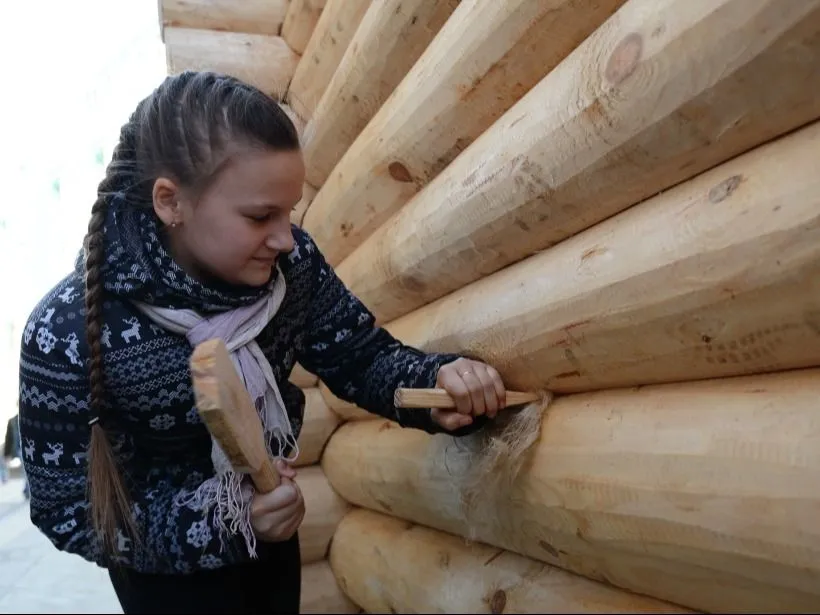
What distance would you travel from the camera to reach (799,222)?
862 millimetres

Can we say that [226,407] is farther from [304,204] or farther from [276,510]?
[304,204]

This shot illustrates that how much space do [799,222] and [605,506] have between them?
526 millimetres

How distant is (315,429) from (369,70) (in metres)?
1.11

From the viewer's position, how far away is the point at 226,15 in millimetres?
2883

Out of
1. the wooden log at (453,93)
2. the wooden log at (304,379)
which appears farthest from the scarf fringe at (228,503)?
the wooden log at (304,379)

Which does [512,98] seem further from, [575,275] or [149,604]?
[149,604]

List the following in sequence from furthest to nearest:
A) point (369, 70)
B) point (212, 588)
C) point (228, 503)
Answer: point (369, 70)
point (212, 588)
point (228, 503)

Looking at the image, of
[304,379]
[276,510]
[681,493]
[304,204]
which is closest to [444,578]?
[276,510]

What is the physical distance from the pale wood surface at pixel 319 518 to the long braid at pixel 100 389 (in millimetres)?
1155

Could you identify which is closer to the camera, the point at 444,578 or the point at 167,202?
the point at 167,202

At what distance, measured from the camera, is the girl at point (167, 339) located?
Answer: 46.3 inches

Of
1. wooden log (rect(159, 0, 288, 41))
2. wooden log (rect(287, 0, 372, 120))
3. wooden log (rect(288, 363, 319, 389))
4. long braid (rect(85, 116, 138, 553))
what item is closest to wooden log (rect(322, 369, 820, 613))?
long braid (rect(85, 116, 138, 553))

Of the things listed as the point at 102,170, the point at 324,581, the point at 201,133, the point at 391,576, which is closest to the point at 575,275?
the point at 201,133

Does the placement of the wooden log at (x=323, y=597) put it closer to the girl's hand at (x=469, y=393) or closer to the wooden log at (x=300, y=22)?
the girl's hand at (x=469, y=393)
